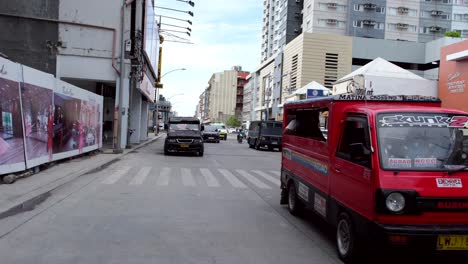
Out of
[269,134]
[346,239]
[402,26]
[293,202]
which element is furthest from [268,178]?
[402,26]

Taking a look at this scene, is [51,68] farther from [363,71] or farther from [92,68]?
[363,71]

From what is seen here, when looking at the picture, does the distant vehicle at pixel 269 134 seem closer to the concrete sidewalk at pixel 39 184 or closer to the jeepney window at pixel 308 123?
the concrete sidewalk at pixel 39 184

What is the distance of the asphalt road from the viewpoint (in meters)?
5.67

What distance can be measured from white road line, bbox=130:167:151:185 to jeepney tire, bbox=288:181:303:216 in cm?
512

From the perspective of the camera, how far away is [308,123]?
8.48 meters

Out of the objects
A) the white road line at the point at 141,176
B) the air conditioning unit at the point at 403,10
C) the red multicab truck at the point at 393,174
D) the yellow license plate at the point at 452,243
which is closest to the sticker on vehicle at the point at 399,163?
the red multicab truck at the point at 393,174

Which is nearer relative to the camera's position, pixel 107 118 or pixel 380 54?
pixel 107 118

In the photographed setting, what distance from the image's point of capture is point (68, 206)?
8766mm

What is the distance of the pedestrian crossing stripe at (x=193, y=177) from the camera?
1283cm

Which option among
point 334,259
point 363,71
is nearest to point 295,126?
point 334,259

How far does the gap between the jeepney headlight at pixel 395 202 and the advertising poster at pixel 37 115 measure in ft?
32.0

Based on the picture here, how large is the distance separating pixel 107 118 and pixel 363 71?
20.3 metres

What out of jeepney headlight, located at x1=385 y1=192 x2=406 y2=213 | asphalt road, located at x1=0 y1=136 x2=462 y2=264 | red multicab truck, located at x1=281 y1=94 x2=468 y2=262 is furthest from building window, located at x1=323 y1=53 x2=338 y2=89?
jeepney headlight, located at x1=385 y1=192 x2=406 y2=213

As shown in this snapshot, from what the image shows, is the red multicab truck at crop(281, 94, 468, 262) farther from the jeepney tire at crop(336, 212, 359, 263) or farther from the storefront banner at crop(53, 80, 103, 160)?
the storefront banner at crop(53, 80, 103, 160)
